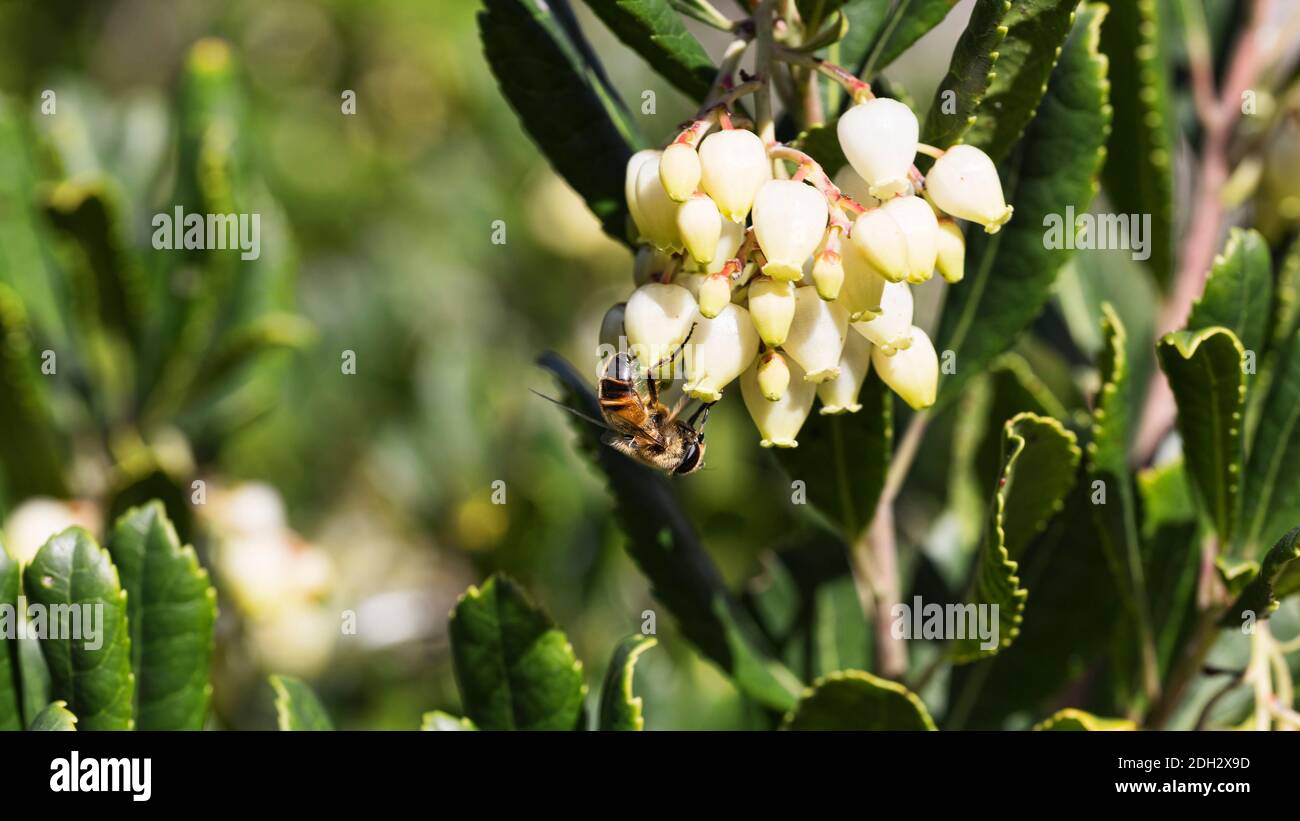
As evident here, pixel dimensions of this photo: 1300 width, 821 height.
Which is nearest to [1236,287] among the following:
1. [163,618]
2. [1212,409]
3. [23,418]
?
[1212,409]

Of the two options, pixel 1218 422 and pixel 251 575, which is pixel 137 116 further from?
pixel 1218 422

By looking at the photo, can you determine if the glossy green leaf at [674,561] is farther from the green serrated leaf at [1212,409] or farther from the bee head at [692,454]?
the green serrated leaf at [1212,409]

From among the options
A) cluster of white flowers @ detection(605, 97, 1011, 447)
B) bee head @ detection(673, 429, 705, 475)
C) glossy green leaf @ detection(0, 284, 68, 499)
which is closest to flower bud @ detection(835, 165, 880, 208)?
cluster of white flowers @ detection(605, 97, 1011, 447)

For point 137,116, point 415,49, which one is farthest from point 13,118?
point 415,49

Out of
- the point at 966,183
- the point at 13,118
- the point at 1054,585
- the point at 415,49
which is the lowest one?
the point at 1054,585

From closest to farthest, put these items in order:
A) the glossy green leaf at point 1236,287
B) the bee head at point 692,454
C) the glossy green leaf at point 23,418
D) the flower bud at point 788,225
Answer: the flower bud at point 788,225 < the glossy green leaf at point 1236,287 < the bee head at point 692,454 < the glossy green leaf at point 23,418

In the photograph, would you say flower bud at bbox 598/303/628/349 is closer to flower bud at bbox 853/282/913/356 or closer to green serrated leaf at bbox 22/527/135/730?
flower bud at bbox 853/282/913/356

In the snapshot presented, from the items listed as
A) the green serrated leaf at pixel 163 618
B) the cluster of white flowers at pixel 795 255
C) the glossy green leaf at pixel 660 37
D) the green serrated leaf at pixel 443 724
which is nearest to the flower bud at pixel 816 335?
the cluster of white flowers at pixel 795 255
